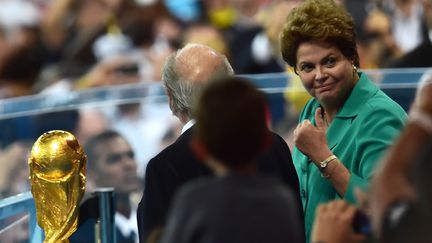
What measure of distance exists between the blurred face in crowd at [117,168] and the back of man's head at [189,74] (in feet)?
9.59

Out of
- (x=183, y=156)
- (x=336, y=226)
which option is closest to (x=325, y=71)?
(x=183, y=156)

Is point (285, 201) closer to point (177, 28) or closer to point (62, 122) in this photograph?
point (62, 122)

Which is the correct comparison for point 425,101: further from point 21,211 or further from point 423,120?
point 21,211

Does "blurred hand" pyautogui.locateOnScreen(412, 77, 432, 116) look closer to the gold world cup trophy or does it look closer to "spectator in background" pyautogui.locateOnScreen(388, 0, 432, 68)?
the gold world cup trophy

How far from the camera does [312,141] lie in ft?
13.9

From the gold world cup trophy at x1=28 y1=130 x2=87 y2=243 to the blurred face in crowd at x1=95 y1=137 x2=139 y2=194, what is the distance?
2.74m

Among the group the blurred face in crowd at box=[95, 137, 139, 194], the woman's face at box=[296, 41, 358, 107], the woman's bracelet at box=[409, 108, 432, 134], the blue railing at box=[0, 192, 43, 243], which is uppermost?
the woman's bracelet at box=[409, 108, 432, 134]

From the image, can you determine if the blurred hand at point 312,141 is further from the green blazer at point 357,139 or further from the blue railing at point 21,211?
the blue railing at point 21,211

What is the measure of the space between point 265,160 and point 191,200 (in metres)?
1.04

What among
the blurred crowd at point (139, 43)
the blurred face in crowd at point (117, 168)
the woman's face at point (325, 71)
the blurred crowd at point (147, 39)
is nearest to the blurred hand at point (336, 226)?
the woman's face at point (325, 71)

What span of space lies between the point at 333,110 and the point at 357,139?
0.81ft

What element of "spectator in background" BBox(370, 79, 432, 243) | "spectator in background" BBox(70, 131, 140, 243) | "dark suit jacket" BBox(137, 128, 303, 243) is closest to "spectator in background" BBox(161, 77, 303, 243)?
"spectator in background" BBox(370, 79, 432, 243)

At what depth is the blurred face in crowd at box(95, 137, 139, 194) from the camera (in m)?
7.12

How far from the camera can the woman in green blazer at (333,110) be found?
13.6 feet
